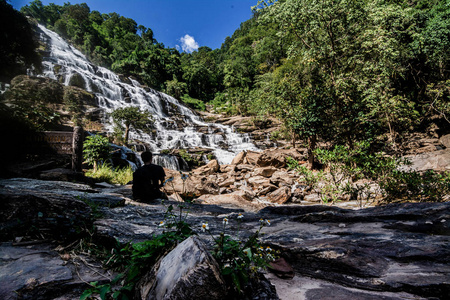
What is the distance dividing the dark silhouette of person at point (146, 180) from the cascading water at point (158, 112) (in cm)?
1021

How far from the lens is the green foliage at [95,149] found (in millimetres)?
8734

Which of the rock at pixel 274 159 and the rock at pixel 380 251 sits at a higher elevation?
the rock at pixel 274 159

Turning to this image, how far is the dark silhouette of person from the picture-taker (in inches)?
182

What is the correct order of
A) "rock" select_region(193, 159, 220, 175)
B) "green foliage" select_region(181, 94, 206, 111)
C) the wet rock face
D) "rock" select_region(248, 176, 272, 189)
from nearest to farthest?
1. the wet rock face
2. "rock" select_region(248, 176, 272, 189)
3. "rock" select_region(193, 159, 220, 175)
4. "green foliage" select_region(181, 94, 206, 111)

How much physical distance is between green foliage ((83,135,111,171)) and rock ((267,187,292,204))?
785cm

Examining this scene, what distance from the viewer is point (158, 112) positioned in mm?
26719

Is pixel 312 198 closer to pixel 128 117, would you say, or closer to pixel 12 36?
pixel 12 36

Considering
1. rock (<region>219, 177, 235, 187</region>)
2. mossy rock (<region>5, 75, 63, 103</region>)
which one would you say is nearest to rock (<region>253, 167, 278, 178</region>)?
rock (<region>219, 177, 235, 187</region>)

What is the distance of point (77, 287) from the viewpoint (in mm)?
1521

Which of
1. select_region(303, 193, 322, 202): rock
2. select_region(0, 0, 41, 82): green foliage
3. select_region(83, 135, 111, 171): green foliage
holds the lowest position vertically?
select_region(303, 193, 322, 202): rock

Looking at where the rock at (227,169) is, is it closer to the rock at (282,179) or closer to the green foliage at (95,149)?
the rock at (282,179)

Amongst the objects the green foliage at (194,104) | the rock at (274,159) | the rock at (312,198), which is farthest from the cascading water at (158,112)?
the green foliage at (194,104)

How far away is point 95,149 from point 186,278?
9486mm

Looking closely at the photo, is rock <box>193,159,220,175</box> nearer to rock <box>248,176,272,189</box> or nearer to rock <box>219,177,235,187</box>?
rock <box>219,177,235,187</box>
